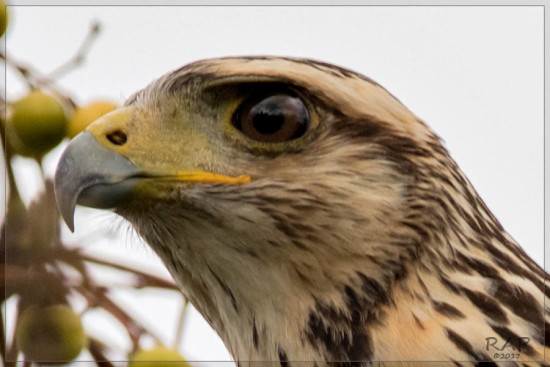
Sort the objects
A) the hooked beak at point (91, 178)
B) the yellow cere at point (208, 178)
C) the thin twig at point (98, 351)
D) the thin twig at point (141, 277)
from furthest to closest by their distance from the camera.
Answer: the thin twig at point (141, 277), the thin twig at point (98, 351), the yellow cere at point (208, 178), the hooked beak at point (91, 178)

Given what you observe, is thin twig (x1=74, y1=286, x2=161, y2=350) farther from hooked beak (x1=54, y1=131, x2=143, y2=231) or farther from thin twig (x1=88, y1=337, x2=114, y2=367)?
hooked beak (x1=54, y1=131, x2=143, y2=231)

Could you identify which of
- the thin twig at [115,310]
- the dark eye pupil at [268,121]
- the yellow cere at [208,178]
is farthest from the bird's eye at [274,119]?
the thin twig at [115,310]

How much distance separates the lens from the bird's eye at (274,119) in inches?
172

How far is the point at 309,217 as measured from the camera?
445cm

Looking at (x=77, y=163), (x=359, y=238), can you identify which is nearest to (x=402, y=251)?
(x=359, y=238)

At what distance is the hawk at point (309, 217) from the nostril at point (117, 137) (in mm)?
11

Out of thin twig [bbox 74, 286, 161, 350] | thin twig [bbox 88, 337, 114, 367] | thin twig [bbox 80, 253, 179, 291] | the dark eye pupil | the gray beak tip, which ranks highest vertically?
the dark eye pupil

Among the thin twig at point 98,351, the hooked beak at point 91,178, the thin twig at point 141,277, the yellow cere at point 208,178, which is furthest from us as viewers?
the thin twig at point 141,277

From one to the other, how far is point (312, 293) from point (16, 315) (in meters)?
0.86

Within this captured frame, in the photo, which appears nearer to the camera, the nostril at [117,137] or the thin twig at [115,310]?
the nostril at [117,137]

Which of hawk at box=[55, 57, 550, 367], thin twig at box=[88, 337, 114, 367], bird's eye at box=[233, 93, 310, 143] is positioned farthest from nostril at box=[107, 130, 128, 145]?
thin twig at box=[88, 337, 114, 367]

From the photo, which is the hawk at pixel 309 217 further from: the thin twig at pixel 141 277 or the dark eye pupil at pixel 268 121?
the thin twig at pixel 141 277

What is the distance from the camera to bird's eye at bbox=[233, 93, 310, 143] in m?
4.38

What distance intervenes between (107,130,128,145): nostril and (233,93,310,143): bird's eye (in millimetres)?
308
